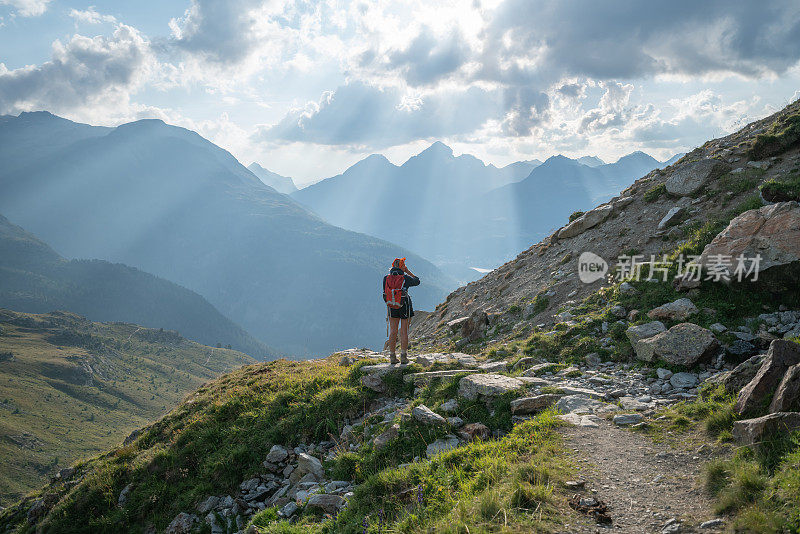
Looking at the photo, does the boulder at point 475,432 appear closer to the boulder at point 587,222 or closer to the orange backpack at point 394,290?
the orange backpack at point 394,290

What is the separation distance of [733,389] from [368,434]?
873 cm

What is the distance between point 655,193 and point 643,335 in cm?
1355

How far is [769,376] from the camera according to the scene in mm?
7434

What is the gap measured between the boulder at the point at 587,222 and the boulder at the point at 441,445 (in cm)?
2101

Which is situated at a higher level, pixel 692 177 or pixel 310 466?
pixel 692 177

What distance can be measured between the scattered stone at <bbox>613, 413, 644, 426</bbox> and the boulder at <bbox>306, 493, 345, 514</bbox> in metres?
6.26

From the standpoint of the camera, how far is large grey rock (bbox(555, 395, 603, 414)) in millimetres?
9789

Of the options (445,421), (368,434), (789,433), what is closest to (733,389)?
(789,433)

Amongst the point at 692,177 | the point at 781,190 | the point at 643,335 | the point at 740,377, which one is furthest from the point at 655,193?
the point at 740,377

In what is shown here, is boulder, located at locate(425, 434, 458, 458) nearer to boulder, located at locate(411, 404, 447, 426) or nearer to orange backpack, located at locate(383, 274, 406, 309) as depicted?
boulder, located at locate(411, 404, 447, 426)

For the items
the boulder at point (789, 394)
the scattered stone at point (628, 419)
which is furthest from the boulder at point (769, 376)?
the scattered stone at point (628, 419)

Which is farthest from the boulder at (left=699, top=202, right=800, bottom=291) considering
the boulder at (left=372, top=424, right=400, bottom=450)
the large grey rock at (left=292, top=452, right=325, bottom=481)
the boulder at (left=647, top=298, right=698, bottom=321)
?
the large grey rock at (left=292, top=452, right=325, bottom=481)

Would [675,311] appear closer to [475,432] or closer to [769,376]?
[769,376]

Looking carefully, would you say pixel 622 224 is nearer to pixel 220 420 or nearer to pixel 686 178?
pixel 686 178
